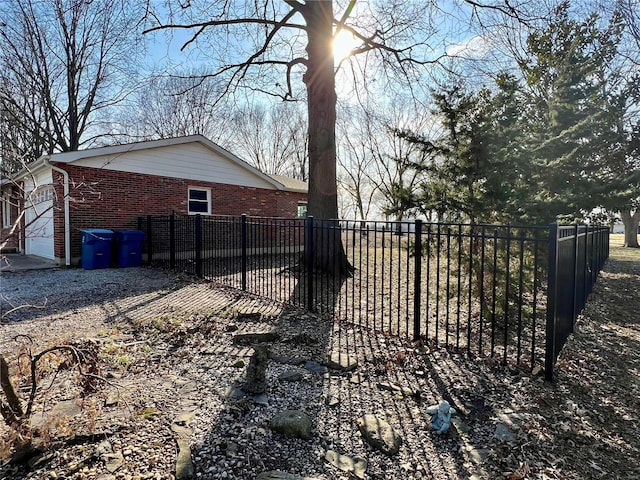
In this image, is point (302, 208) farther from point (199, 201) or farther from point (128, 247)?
point (128, 247)

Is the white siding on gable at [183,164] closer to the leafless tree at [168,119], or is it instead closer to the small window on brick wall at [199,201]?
the small window on brick wall at [199,201]

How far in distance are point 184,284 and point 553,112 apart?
11999 mm

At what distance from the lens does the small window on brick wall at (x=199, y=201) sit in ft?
40.0

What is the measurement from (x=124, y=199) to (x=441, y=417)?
35.2 feet

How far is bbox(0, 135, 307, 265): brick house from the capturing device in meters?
9.43

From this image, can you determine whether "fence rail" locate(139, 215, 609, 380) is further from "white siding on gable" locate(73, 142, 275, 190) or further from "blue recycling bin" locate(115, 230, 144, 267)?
"white siding on gable" locate(73, 142, 275, 190)

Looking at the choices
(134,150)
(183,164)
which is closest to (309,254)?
(134,150)

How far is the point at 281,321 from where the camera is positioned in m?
5.06

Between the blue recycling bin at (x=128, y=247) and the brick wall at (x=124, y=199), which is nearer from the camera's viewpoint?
the brick wall at (x=124, y=199)

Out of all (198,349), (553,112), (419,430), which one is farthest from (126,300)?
(553,112)

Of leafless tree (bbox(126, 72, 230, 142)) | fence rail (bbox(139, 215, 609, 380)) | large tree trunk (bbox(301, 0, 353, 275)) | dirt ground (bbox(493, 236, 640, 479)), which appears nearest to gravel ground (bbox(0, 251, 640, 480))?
dirt ground (bbox(493, 236, 640, 479))

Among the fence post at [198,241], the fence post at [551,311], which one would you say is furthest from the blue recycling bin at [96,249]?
the fence post at [551,311]

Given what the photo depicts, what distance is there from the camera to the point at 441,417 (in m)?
2.54

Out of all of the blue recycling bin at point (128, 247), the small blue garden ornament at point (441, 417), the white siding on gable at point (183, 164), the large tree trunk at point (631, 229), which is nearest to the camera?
the small blue garden ornament at point (441, 417)
